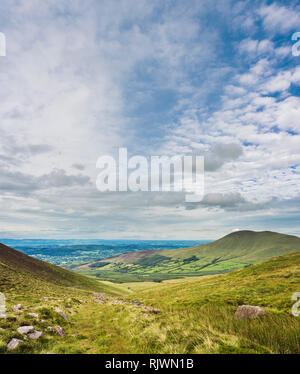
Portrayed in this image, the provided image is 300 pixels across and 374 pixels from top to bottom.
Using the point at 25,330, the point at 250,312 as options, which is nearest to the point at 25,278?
the point at 25,330

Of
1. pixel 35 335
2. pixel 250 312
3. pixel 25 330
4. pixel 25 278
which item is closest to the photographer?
pixel 35 335

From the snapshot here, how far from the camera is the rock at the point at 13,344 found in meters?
8.94

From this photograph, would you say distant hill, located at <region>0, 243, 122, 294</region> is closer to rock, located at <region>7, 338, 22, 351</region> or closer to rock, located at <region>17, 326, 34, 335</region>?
rock, located at <region>17, 326, 34, 335</region>

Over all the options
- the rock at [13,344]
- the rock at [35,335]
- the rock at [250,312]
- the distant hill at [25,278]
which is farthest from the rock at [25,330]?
the distant hill at [25,278]

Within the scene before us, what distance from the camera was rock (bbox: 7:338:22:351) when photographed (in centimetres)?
894

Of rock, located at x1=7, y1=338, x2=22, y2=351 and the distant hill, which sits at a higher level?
rock, located at x1=7, y1=338, x2=22, y2=351

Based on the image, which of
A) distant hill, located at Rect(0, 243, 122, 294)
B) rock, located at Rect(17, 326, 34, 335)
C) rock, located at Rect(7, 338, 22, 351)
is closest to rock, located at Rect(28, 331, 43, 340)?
rock, located at Rect(17, 326, 34, 335)

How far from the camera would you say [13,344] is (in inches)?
361

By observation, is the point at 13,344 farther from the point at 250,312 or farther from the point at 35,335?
the point at 250,312

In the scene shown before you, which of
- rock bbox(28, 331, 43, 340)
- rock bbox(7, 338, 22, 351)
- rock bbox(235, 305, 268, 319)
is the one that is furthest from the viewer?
rock bbox(235, 305, 268, 319)

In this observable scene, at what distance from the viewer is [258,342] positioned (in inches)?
305

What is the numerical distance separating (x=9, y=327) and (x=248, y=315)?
14.3 meters
